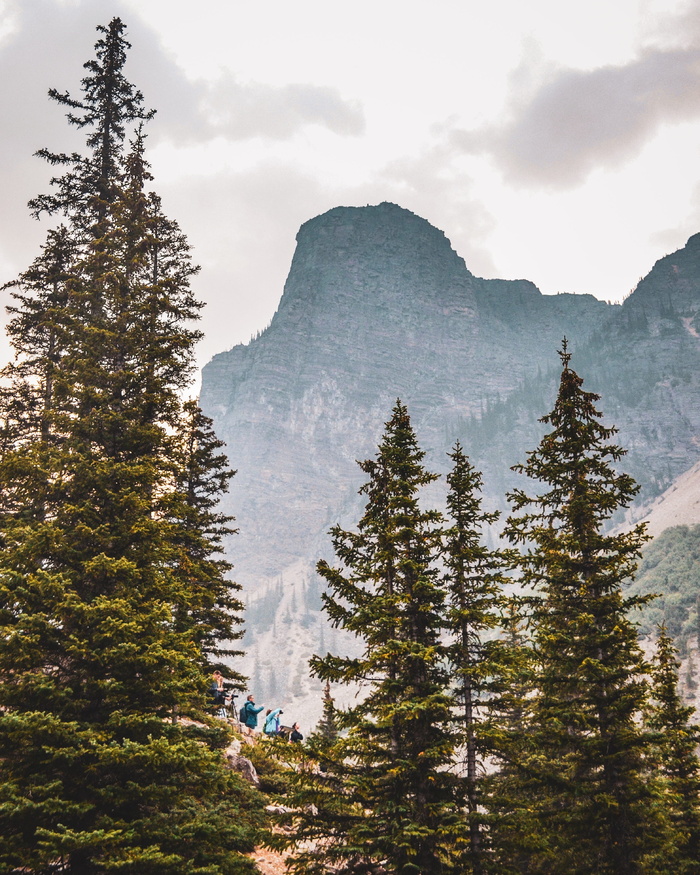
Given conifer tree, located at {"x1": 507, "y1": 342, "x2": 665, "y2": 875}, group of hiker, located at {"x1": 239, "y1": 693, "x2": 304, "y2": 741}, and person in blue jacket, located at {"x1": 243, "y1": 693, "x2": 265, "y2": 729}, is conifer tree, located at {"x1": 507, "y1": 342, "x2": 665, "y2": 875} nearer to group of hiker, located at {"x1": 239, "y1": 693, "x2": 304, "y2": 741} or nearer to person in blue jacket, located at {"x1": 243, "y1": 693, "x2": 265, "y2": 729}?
group of hiker, located at {"x1": 239, "y1": 693, "x2": 304, "y2": 741}

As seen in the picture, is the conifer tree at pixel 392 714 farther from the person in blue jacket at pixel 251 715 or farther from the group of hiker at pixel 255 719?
the person in blue jacket at pixel 251 715

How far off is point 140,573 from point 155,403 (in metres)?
3.61

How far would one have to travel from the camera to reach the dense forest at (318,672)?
373 inches

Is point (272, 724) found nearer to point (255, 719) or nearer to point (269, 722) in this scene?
point (269, 722)

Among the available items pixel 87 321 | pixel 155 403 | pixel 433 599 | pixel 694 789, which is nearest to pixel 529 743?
pixel 433 599

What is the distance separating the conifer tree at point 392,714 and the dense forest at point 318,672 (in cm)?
5

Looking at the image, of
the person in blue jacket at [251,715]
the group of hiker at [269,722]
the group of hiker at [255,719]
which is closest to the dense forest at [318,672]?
the group of hiker at [255,719]

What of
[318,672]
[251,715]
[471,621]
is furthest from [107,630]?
[251,715]

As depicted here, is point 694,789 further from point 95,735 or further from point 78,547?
point 78,547

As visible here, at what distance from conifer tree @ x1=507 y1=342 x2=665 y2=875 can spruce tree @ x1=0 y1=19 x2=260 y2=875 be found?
6.03 m

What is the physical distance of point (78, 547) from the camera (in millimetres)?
11336

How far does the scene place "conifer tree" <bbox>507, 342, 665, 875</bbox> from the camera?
11188mm

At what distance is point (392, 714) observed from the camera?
10.2 metres

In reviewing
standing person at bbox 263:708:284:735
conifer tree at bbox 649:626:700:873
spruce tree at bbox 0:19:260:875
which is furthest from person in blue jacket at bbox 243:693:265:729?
conifer tree at bbox 649:626:700:873
